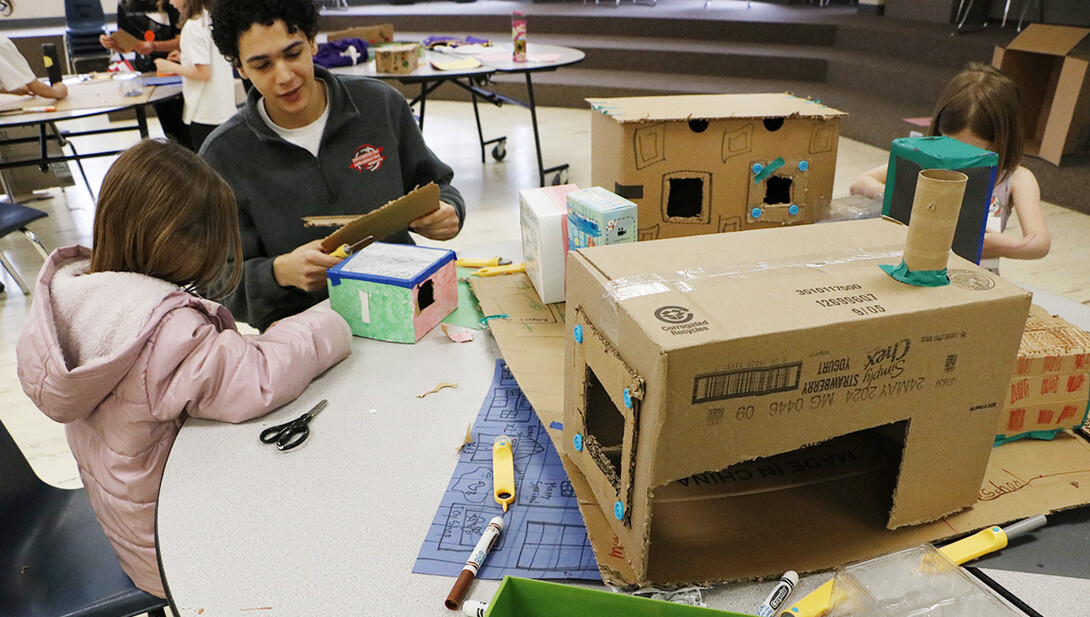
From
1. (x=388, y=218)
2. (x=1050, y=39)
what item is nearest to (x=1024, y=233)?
(x=388, y=218)

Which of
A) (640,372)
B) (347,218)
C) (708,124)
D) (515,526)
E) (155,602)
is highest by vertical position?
(708,124)

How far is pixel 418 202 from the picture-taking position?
146 centimetres

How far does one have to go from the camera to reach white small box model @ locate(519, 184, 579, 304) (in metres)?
1.30

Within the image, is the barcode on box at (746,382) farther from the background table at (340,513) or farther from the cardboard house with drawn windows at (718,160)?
the cardboard house with drawn windows at (718,160)

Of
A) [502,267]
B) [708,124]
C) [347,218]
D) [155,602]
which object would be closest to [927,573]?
[708,124]

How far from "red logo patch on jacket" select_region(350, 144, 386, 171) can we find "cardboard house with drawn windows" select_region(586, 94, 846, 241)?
54 cm

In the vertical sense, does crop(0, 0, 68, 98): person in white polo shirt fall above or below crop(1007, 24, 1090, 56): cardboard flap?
below

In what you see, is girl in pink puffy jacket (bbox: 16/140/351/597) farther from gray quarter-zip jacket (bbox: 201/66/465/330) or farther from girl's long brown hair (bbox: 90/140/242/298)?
gray quarter-zip jacket (bbox: 201/66/465/330)

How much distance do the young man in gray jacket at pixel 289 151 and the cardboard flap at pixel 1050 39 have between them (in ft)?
11.2

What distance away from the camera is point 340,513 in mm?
896

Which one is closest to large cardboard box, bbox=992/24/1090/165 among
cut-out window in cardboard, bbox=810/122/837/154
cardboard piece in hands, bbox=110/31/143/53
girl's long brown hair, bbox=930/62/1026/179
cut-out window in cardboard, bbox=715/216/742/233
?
girl's long brown hair, bbox=930/62/1026/179

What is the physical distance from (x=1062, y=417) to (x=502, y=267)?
989 mm

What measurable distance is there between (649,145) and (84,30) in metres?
6.59

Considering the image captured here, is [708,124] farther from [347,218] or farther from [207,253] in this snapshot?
[207,253]
